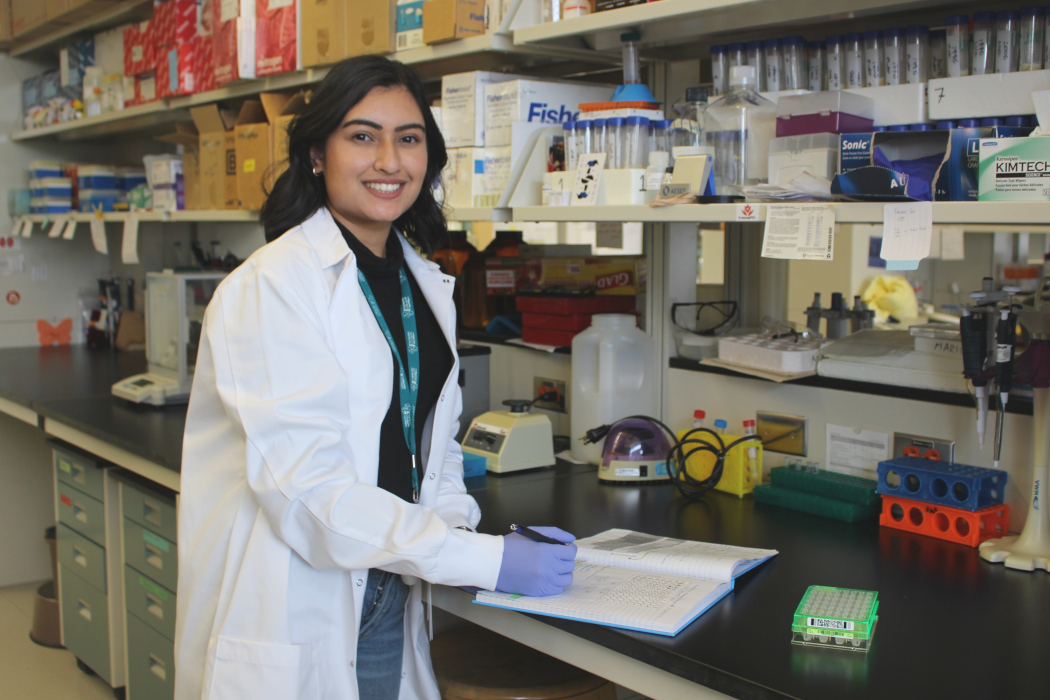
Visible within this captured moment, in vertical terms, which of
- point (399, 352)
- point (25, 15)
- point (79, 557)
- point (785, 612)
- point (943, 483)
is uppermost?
point (25, 15)

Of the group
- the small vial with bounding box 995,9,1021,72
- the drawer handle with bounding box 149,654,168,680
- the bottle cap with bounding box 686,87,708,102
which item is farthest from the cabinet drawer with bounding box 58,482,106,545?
the small vial with bounding box 995,9,1021,72

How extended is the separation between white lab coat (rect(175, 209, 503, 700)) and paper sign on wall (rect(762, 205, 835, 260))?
2.25ft

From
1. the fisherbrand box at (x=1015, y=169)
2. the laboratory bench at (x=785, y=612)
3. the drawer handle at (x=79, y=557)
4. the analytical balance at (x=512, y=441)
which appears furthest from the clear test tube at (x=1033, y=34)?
the drawer handle at (x=79, y=557)

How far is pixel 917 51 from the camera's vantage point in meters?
1.62

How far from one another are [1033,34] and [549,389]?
4.81ft

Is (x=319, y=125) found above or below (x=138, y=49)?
below

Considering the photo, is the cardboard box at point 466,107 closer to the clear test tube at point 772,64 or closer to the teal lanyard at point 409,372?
the clear test tube at point 772,64

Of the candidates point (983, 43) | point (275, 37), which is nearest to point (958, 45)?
point (983, 43)

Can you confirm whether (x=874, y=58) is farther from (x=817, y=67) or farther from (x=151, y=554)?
(x=151, y=554)

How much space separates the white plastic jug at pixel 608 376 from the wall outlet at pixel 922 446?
634 millimetres

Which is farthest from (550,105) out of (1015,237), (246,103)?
(1015,237)

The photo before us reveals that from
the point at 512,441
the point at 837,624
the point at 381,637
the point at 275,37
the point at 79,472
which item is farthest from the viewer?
the point at 79,472

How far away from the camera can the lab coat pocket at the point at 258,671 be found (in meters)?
1.38

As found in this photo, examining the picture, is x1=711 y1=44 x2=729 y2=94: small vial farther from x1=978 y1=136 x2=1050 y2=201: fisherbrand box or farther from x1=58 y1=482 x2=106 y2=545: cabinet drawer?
x1=58 y1=482 x2=106 y2=545: cabinet drawer
